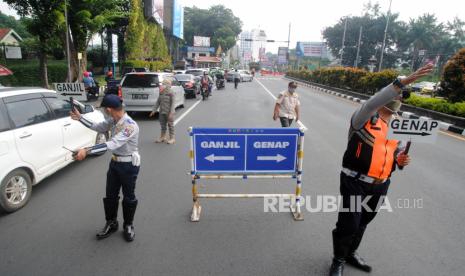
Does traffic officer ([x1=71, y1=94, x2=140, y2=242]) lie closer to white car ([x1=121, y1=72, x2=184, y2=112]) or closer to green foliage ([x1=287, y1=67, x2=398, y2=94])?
white car ([x1=121, y1=72, x2=184, y2=112])

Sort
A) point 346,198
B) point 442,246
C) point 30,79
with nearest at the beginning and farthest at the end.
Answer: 1. point 346,198
2. point 442,246
3. point 30,79

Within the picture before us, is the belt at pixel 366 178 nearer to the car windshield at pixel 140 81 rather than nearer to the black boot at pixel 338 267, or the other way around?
the black boot at pixel 338 267

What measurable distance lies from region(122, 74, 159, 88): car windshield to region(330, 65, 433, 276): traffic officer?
9.75 m

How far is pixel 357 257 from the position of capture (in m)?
3.48

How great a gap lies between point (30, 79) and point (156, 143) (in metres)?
16.6

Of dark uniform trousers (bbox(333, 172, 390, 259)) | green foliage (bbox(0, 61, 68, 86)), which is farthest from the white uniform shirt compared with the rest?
green foliage (bbox(0, 61, 68, 86))

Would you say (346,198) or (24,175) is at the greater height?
(346,198)

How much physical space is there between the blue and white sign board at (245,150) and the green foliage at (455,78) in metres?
12.6

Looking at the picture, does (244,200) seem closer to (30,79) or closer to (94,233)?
(94,233)

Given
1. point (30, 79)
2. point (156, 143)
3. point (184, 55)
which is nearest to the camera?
point (156, 143)

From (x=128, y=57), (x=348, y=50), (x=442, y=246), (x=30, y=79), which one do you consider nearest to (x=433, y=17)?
(x=348, y=50)

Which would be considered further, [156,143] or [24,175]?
[156,143]

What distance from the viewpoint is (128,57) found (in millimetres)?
33375

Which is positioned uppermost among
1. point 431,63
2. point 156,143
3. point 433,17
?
point 433,17
